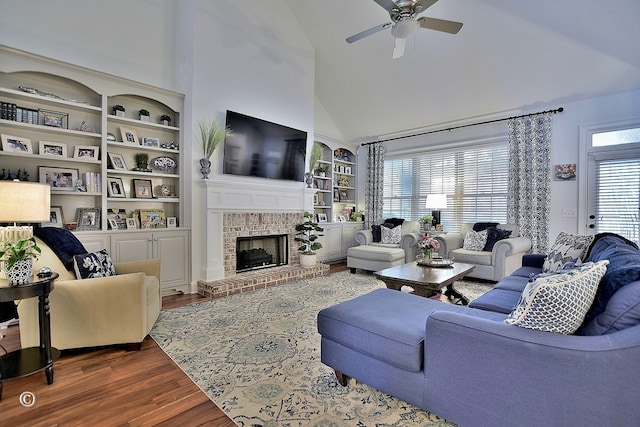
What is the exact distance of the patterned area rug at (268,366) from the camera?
66.2 inches

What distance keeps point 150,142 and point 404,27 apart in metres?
3.37

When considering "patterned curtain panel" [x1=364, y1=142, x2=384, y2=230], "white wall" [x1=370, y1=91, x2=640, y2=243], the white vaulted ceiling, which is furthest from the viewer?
"patterned curtain panel" [x1=364, y1=142, x2=384, y2=230]

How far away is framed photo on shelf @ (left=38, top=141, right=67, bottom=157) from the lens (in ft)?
11.0

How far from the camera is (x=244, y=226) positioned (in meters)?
4.64

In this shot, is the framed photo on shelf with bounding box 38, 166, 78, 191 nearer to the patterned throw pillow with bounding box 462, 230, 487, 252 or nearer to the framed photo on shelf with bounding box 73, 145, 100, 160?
the framed photo on shelf with bounding box 73, 145, 100, 160

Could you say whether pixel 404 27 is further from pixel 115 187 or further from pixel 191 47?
pixel 115 187

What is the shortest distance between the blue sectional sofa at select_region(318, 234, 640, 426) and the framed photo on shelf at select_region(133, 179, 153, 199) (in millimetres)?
3371

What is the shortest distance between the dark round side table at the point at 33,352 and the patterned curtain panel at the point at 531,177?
580cm

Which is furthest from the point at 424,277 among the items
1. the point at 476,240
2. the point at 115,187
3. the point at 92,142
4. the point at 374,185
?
the point at 92,142

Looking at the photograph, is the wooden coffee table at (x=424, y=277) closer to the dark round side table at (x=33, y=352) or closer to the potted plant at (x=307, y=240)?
the potted plant at (x=307, y=240)

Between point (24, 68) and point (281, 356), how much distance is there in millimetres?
3796

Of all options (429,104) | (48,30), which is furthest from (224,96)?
(429,104)

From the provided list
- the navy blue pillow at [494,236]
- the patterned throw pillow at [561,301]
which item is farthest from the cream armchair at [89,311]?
the navy blue pillow at [494,236]

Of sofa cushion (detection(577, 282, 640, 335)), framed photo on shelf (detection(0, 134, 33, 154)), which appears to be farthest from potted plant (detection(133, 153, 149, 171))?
sofa cushion (detection(577, 282, 640, 335))
